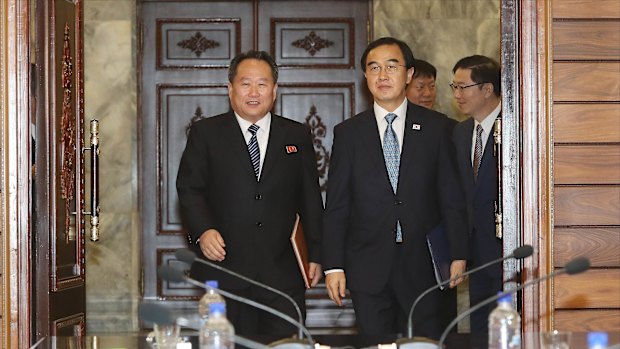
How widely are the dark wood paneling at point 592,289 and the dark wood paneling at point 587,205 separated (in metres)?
0.21

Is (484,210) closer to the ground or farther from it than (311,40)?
closer to the ground

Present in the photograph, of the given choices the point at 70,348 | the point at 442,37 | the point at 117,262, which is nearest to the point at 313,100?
the point at 442,37

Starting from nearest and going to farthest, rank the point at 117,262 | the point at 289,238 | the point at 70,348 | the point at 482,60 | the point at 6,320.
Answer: the point at 70,348 → the point at 6,320 → the point at 289,238 → the point at 482,60 → the point at 117,262

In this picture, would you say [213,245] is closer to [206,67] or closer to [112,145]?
[112,145]

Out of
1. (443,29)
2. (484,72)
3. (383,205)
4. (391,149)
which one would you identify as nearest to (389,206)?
(383,205)

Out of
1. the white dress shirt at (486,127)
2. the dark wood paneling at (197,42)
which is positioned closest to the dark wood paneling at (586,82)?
the white dress shirt at (486,127)

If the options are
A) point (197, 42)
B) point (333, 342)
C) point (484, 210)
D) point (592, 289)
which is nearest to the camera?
point (333, 342)

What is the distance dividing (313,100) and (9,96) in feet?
11.3

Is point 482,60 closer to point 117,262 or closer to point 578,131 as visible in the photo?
point 578,131

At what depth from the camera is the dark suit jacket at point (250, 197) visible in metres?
4.84

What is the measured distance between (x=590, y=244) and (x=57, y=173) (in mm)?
2232

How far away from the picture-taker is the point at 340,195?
4.72 meters

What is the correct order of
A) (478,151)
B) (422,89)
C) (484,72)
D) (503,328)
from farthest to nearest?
(422,89), (484,72), (478,151), (503,328)

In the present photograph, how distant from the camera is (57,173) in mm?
4664
